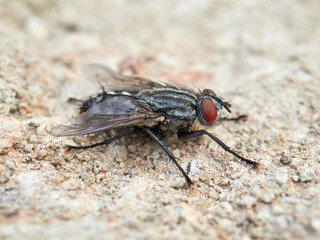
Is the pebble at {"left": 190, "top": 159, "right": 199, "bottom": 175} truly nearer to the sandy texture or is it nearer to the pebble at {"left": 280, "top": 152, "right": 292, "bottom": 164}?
the sandy texture

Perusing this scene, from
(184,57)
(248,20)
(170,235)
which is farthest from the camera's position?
(248,20)

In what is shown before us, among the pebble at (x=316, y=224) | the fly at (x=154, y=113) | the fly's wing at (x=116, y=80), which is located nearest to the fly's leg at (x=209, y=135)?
the fly at (x=154, y=113)

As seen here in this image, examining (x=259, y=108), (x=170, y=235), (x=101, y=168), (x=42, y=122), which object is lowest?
(x=170, y=235)

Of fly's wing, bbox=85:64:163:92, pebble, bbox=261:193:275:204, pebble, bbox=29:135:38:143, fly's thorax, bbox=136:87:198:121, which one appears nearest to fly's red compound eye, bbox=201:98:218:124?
fly's thorax, bbox=136:87:198:121

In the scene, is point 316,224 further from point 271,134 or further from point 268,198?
point 271,134

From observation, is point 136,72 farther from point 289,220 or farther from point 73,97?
point 289,220

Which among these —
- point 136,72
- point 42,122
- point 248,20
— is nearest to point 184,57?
point 136,72
